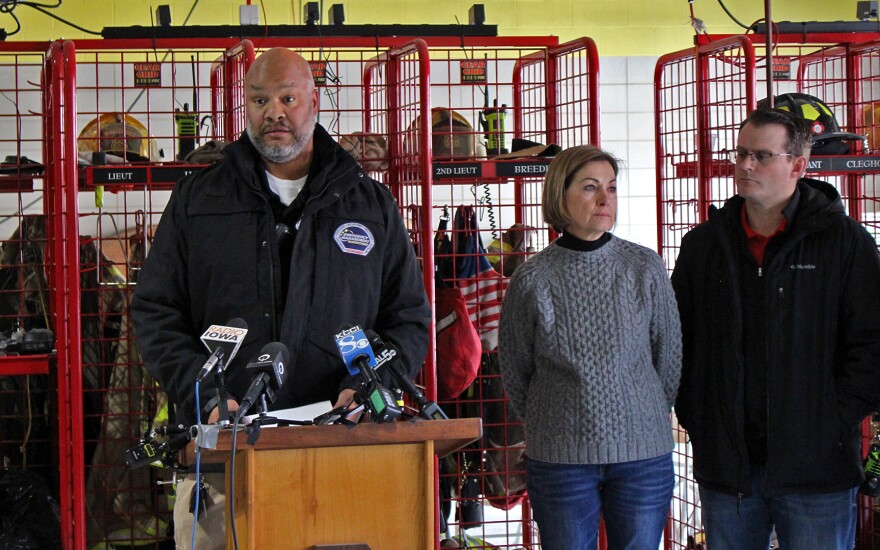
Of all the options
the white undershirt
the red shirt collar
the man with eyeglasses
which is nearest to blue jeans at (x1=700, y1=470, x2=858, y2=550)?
the man with eyeglasses

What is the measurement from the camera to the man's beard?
10.2 feet

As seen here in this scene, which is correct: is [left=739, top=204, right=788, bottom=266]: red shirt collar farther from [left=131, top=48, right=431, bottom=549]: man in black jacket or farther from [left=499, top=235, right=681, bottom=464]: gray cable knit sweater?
[left=131, top=48, right=431, bottom=549]: man in black jacket

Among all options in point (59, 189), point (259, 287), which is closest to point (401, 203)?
point (59, 189)

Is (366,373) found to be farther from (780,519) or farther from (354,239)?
(780,519)

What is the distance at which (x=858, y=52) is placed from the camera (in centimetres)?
538

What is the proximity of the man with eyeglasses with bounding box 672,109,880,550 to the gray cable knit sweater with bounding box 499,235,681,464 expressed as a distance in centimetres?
17

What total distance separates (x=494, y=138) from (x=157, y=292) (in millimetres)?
2511

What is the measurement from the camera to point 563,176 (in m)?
3.25

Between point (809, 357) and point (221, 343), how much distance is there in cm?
166

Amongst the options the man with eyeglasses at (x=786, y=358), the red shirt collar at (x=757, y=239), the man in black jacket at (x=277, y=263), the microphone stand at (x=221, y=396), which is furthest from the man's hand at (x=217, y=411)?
the red shirt collar at (x=757, y=239)

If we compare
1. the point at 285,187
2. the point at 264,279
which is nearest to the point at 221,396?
the point at 264,279

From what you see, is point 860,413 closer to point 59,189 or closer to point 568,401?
point 568,401

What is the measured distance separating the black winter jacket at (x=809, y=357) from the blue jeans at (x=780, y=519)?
0.05m

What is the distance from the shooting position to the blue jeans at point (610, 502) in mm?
3094
